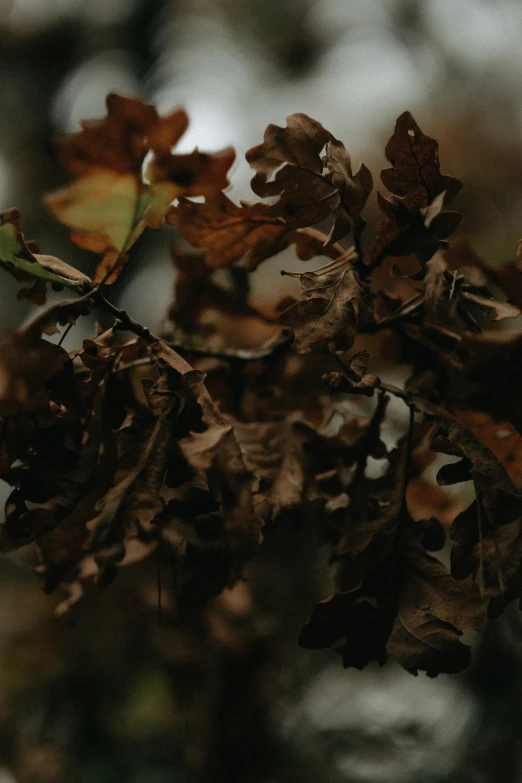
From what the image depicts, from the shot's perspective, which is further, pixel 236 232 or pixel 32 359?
pixel 236 232

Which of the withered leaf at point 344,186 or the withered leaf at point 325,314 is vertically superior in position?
the withered leaf at point 344,186

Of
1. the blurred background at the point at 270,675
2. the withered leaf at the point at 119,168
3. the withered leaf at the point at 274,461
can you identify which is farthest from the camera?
the blurred background at the point at 270,675

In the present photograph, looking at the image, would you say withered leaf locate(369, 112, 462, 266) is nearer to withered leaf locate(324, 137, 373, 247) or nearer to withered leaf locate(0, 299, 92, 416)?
withered leaf locate(324, 137, 373, 247)

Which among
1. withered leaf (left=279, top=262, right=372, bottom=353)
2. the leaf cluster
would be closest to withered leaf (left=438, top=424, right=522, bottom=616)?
the leaf cluster

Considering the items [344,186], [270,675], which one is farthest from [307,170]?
[270,675]

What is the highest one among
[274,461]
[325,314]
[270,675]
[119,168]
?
[119,168]

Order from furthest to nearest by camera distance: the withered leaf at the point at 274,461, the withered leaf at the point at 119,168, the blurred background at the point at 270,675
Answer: the blurred background at the point at 270,675, the withered leaf at the point at 274,461, the withered leaf at the point at 119,168

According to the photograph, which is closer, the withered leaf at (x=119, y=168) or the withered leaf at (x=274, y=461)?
the withered leaf at (x=119, y=168)

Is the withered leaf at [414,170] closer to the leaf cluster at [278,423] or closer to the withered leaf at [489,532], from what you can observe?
the leaf cluster at [278,423]

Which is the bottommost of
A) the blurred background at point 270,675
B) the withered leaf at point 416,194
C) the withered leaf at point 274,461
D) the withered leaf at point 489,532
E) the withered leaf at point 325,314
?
the blurred background at point 270,675

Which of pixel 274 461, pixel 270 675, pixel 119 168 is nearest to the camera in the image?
pixel 119 168

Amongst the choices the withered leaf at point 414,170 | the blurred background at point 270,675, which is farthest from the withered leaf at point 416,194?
the blurred background at point 270,675

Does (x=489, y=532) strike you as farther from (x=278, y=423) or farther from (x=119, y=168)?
(x=119, y=168)

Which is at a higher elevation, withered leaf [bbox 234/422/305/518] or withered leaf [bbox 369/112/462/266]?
withered leaf [bbox 369/112/462/266]
